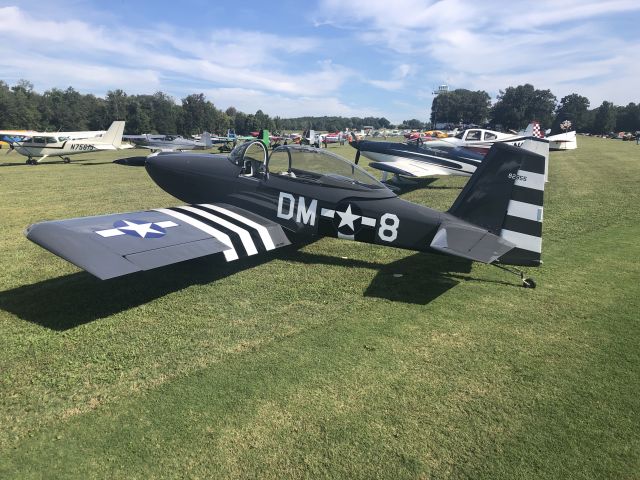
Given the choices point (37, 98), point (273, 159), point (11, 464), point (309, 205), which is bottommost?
point (11, 464)

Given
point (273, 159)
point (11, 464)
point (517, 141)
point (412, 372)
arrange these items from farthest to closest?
point (517, 141), point (273, 159), point (412, 372), point (11, 464)

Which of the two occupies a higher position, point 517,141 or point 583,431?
point 517,141

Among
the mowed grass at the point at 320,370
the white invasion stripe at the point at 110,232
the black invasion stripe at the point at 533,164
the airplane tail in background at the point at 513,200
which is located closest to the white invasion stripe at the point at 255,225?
the mowed grass at the point at 320,370

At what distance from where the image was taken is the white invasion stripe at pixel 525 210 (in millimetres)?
5109

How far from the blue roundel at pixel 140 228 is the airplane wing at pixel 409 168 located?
10.2 meters

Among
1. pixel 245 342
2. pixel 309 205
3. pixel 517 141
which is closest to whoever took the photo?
pixel 245 342

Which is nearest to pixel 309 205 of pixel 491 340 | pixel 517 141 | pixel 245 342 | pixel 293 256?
pixel 293 256

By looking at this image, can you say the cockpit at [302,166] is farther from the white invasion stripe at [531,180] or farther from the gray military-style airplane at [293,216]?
the white invasion stripe at [531,180]

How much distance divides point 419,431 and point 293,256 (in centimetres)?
413

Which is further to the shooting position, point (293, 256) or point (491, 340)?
point (293, 256)

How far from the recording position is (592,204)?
1084 centimetres

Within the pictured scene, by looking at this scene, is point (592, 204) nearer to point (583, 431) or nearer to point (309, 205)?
point (309, 205)

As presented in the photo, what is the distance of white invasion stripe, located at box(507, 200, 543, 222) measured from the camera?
5.11 meters

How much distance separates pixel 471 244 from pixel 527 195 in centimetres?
126
